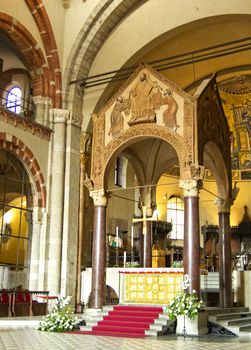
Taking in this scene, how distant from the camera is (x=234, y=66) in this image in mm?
21828

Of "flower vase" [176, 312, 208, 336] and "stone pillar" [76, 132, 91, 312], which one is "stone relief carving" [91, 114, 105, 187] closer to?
"stone pillar" [76, 132, 91, 312]

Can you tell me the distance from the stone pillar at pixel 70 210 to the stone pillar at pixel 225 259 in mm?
5387

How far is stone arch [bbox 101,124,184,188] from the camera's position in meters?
13.7

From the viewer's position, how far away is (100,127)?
15.6m

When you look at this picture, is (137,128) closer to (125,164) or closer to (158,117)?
(158,117)

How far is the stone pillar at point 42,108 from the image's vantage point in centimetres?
1803

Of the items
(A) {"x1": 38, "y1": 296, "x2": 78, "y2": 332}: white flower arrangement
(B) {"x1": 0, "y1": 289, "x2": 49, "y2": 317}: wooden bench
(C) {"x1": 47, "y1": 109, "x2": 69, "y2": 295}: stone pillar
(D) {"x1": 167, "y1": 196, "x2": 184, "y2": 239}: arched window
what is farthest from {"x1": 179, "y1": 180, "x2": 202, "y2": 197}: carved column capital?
(D) {"x1": 167, "y1": 196, "x2": 184, "y2": 239}: arched window

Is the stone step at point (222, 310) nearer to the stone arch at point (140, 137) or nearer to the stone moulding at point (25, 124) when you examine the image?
the stone arch at point (140, 137)

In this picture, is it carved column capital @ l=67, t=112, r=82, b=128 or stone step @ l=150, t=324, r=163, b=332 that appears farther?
carved column capital @ l=67, t=112, r=82, b=128

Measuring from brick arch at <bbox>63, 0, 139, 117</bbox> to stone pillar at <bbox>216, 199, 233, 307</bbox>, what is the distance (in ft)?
22.6

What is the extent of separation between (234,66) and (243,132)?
5.89 metres

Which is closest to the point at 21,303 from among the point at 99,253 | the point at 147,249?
the point at 99,253

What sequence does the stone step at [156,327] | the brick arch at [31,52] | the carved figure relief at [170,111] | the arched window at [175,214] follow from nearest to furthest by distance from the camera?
1. the stone step at [156,327]
2. the carved figure relief at [170,111]
3. the brick arch at [31,52]
4. the arched window at [175,214]

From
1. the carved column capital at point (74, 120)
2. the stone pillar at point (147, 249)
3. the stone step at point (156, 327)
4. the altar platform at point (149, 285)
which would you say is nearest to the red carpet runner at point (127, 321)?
the stone step at point (156, 327)
